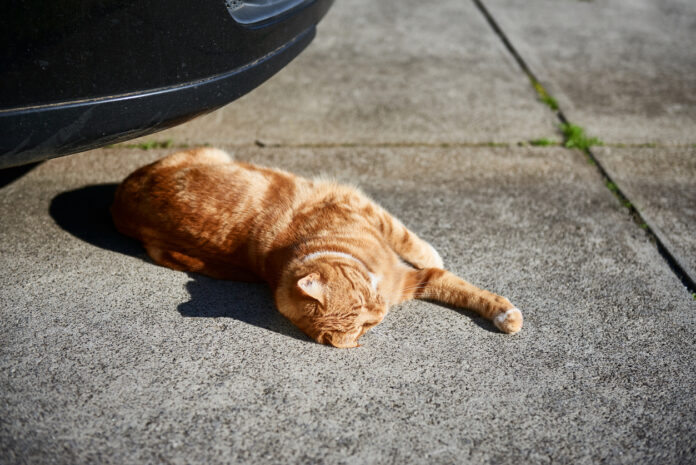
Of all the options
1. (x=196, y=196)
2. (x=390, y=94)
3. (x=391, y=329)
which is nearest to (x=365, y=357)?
(x=391, y=329)

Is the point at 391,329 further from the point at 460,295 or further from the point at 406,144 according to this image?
the point at 406,144

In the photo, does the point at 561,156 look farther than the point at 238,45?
Yes

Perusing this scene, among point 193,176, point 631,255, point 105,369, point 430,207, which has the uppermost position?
point 193,176

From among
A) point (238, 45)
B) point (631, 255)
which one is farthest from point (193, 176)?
point (631, 255)

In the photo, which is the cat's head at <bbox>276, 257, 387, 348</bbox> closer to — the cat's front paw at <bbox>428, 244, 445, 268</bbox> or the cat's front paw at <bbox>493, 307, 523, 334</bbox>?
the cat's front paw at <bbox>428, 244, 445, 268</bbox>

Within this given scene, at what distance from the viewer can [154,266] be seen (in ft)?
9.95

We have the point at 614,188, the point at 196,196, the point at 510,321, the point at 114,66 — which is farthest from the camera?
the point at 614,188

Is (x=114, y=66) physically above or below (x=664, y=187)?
above

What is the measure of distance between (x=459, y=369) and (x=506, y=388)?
206 mm

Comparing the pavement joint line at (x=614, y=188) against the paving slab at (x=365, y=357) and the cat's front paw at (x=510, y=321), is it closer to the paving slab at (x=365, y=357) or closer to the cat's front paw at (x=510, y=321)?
the paving slab at (x=365, y=357)

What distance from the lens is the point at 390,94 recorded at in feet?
15.3

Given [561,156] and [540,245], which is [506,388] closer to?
[540,245]

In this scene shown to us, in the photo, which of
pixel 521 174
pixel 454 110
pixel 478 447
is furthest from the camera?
pixel 454 110

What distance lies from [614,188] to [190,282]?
104 inches
